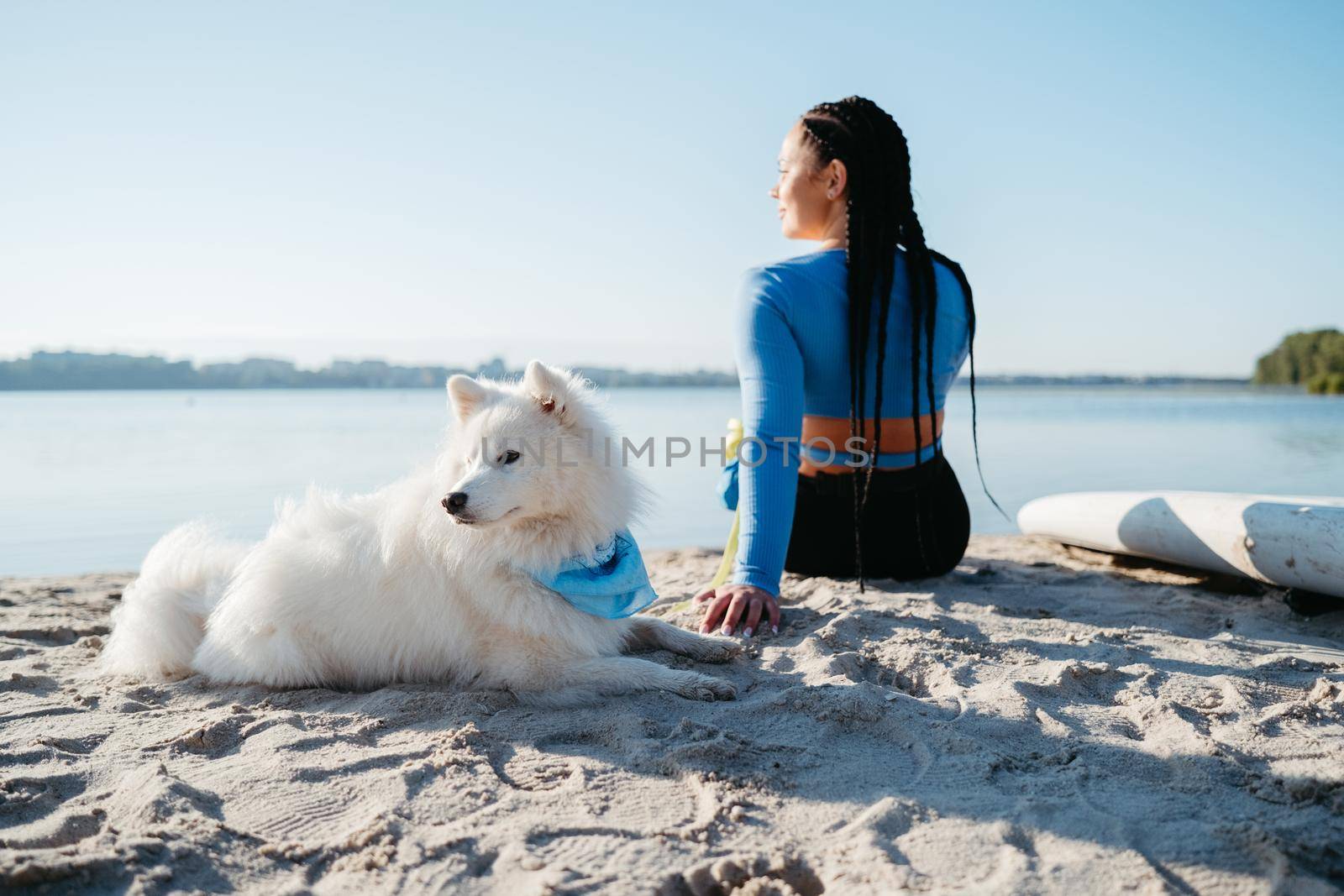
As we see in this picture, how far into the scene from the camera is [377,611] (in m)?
2.71

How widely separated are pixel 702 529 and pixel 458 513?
4562 mm

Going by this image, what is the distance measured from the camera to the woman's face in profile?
3.51 m

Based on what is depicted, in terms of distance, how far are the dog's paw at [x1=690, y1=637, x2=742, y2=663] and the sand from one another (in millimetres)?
95

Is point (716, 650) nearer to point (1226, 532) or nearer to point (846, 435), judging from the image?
point (846, 435)

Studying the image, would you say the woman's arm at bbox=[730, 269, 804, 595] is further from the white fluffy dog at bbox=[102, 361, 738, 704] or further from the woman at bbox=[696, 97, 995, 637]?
the white fluffy dog at bbox=[102, 361, 738, 704]

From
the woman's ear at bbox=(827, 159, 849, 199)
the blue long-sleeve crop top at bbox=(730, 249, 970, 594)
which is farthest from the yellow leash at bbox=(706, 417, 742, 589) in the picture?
the woman's ear at bbox=(827, 159, 849, 199)

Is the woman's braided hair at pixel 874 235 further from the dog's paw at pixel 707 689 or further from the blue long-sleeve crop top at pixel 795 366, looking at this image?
the dog's paw at pixel 707 689

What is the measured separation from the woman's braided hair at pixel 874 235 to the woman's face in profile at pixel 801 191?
60mm

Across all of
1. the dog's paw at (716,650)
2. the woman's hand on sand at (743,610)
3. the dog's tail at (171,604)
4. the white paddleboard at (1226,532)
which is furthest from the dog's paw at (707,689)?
the white paddleboard at (1226,532)

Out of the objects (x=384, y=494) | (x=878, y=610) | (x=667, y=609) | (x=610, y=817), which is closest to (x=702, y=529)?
(x=667, y=609)

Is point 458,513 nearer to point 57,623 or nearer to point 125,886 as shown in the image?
point 125,886

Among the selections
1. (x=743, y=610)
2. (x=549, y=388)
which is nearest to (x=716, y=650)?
(x=743, y=610)

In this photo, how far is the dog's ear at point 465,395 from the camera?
2641 mm

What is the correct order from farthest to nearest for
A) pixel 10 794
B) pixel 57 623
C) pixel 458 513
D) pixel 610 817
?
pixel 57 623 < pixel 458 513 < pixel 10 794 < pixel 610 817
